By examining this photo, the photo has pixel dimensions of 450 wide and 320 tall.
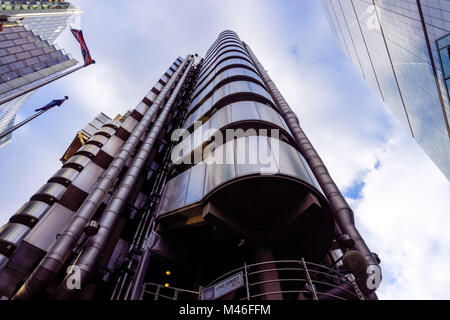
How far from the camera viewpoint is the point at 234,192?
7969 mm

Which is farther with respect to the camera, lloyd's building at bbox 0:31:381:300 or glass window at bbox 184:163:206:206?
glass window at bbox 184:163:206:206

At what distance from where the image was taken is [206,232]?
9.21m

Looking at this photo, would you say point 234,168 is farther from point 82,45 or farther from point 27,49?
point 27,49

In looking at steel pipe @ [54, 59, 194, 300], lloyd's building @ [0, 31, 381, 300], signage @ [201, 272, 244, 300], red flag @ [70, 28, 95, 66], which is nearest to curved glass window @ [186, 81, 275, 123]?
lloyd's building @ [0, 31, 381, 300]

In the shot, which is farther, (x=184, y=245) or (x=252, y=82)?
(x=252, y=82)

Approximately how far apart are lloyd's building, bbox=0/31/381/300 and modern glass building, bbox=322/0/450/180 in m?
17.4

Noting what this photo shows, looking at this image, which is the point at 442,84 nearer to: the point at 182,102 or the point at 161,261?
the point at 182,102

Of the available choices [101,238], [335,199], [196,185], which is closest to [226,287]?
[196,185]

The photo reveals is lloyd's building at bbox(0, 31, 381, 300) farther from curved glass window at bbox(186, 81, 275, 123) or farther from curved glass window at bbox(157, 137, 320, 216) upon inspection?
curved glass window at bbox(186, 81, 275, 123)

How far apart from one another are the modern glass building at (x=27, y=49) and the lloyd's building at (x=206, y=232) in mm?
47093

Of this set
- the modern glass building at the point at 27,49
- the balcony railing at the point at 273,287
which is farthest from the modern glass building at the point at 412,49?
the modern glass building at the point at 27,49

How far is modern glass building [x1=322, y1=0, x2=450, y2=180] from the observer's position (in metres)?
18.8
